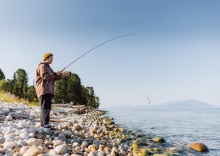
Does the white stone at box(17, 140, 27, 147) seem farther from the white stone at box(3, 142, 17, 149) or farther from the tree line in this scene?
the tree line

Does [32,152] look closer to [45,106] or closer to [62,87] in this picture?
[45,106]

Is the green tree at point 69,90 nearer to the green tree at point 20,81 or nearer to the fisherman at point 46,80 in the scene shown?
the green tree at point 20,81

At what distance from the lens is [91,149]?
21.4ft

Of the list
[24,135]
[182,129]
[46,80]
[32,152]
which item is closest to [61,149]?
[32,152]

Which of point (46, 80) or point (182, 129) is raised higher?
point (46, 80)

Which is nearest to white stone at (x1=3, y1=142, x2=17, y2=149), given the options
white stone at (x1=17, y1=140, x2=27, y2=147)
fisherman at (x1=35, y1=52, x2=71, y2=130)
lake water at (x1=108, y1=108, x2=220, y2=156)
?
white stone at (x1=17, y1=140, x2=27, y2=147)

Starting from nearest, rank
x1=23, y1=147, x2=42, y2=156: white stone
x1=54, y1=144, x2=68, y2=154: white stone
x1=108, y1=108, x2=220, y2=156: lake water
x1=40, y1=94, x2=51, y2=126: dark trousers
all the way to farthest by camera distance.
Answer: x1=23, y1=147, x2=42, y2=156: white stone, x1=54, y1=144, x2=68, y2=154: white stone, x1=40, y1=94, x2=51, y2=126: dark trousers, x1=108, y1=108, x2=220, y2=156: lake water

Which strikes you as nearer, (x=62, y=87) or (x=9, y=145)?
(x=9, y=145)

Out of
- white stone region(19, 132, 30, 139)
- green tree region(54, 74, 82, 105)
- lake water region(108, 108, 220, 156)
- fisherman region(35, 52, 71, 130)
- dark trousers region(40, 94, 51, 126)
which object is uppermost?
green tree region(54, 74, 82, 105)

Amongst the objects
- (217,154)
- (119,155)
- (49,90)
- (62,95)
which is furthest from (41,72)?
(62,95)

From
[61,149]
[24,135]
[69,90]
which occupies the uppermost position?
[69,90]

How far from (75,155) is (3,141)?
1.53 m

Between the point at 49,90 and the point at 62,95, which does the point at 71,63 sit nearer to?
the point at 49,90

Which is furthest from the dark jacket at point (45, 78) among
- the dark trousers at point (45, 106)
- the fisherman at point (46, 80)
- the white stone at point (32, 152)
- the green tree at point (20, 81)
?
the green tree at point (20, 81)
